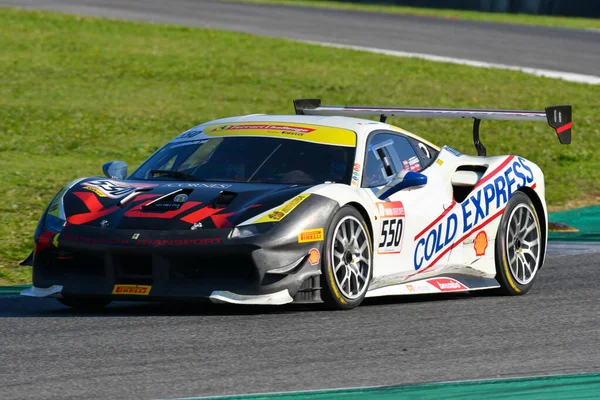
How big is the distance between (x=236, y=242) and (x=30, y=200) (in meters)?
6.28

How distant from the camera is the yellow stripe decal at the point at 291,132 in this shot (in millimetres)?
8422

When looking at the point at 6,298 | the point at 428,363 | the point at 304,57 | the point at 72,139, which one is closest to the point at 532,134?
the point at 72,139

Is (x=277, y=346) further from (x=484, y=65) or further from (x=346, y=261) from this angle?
(x=484, y=65)

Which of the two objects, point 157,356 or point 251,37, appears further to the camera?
point 251,37

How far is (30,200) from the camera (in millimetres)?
13023

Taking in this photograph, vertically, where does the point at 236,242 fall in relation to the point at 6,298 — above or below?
above

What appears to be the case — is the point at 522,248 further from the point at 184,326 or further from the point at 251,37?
the point at 251,37

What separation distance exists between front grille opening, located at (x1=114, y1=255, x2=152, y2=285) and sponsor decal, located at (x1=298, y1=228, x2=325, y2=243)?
854 millimetres

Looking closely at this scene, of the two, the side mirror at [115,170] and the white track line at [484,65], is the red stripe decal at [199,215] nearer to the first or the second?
the side mirror at [115,170]

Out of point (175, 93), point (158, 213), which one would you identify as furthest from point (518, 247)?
point (175, 93)

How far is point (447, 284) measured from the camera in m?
8.64

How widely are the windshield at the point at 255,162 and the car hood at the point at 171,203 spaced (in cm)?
28

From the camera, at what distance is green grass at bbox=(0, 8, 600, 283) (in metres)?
16.3

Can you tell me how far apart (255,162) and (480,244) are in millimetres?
1760
